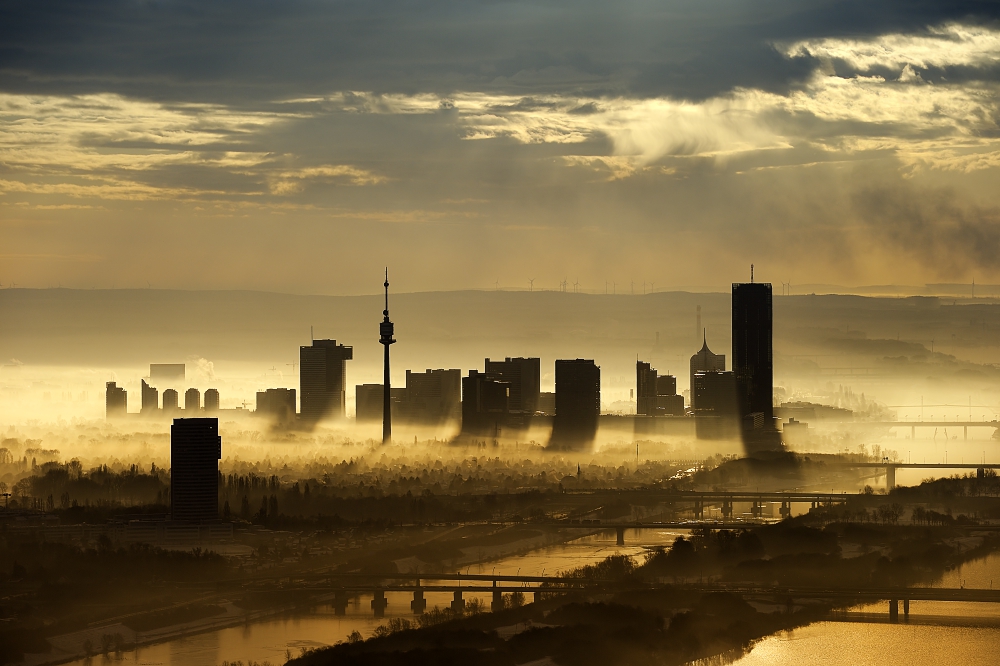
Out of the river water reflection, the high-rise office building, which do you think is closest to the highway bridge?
the river water reflection

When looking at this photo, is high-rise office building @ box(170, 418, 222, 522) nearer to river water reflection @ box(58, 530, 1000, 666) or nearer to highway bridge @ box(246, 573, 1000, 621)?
highway bridge @ box(246, 573, 1000, 621)

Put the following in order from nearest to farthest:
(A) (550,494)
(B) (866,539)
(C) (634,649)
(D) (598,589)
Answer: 1. (C) (634,649)
2. (D) (598,589)
3. (B) (866,539)
4. (A) (550,494)

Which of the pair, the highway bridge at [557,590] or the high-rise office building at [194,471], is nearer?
the highway bridge at [557,590]

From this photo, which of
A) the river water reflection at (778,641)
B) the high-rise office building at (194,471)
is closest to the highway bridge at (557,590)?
the river water reflection at (778,641)

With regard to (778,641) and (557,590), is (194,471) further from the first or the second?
(778,641)

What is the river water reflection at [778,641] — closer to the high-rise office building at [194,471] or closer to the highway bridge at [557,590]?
the highway bridge at [557,590]

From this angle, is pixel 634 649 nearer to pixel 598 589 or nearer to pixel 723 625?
pixel 723 625

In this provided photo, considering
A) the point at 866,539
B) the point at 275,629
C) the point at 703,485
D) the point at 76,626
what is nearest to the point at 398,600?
the point at 275,629
